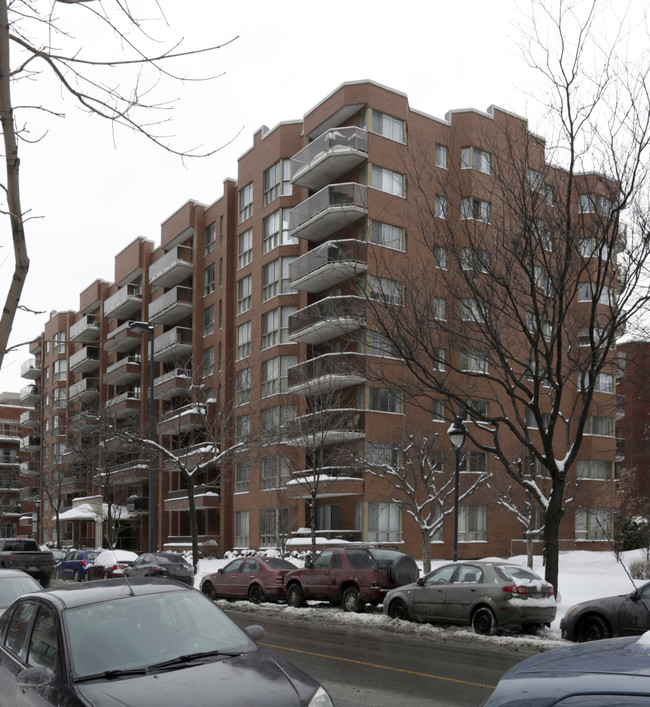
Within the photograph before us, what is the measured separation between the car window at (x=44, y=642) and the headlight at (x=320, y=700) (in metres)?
1.85

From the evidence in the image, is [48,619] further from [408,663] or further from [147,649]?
[408,663]

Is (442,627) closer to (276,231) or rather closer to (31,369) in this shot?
(276,231)

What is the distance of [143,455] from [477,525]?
2621 cm

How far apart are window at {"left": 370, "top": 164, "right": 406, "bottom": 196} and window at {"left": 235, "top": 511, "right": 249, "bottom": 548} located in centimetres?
2012

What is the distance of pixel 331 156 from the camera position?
140 ft

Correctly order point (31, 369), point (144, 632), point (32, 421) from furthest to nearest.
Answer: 1. point (31, 369)
2. point (32, 421)
3. point (144, 632)

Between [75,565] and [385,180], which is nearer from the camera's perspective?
[75,565]

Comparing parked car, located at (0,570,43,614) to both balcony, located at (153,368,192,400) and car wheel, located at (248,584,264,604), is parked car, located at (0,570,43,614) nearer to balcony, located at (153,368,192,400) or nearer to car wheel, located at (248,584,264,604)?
car wheel, located at (248,584,264,604)

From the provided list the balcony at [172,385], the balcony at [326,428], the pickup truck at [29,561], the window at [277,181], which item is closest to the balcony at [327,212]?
the window at [277,181]

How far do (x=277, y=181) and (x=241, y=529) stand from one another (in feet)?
68.0

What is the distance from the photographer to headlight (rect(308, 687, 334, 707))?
17.2 feet

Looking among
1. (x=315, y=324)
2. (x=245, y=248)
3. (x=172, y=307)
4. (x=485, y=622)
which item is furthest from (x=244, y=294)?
(x=485, y=622)

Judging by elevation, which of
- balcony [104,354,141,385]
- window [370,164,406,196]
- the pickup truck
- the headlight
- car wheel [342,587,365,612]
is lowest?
the pickup truck

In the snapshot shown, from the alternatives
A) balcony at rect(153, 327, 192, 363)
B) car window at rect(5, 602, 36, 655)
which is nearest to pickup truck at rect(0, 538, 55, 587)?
car window at rect(5, 602, 36, 655)
